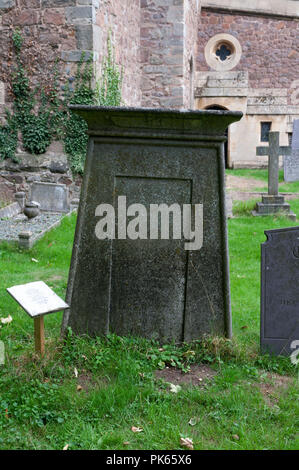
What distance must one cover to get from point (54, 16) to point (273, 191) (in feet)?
18.5

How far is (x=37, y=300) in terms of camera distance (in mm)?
3141

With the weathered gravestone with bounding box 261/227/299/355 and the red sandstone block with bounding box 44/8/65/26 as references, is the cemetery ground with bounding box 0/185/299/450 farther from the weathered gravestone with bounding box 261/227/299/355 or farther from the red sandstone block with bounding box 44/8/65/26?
the red sandstone block with bounding box 44/8/65/26

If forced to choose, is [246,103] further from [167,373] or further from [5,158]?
[167,373]

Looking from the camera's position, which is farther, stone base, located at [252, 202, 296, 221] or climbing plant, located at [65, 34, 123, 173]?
stone base, located at [252, 202, 296, 221]

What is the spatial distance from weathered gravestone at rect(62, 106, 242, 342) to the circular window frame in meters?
18.7

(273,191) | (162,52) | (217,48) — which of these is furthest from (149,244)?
(217,48)

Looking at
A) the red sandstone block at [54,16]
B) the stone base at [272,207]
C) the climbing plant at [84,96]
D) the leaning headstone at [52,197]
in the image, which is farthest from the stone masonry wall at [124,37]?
the stone base at [272,207]

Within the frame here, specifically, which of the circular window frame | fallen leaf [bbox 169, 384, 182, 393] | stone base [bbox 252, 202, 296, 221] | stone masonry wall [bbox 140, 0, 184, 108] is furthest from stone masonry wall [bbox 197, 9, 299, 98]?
fallen leaf [bbox 169, 384, 182, 393]

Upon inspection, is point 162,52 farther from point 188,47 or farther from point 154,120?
point 154,120

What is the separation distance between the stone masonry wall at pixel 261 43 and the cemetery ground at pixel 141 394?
19.1 m

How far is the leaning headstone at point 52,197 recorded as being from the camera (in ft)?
30.2

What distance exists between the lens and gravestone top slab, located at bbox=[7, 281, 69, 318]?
9.86ft

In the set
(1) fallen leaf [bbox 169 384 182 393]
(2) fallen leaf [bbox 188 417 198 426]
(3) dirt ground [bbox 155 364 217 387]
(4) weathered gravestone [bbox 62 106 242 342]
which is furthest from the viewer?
(4) weathered gravestone [bbox 62 106 242 342]

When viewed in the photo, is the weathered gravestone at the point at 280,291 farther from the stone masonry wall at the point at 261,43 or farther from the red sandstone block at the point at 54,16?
the stone masonry wall at the point at 261,43
